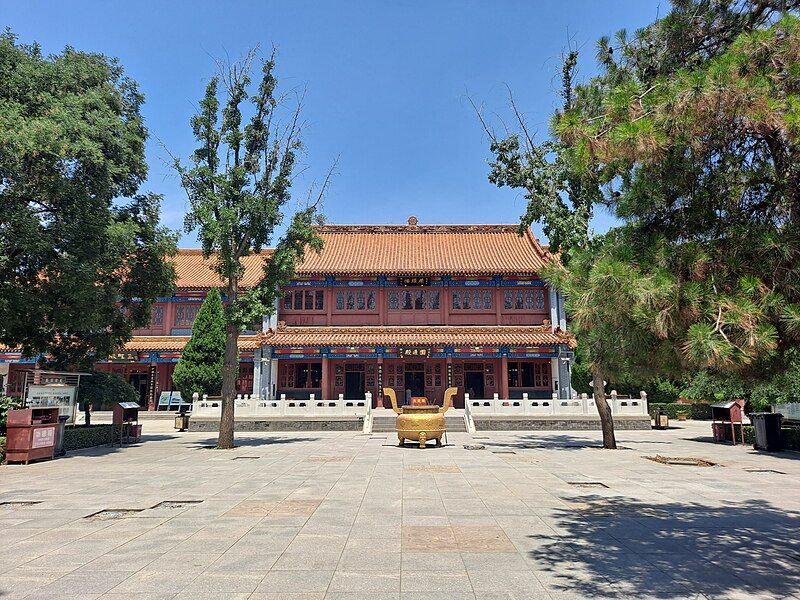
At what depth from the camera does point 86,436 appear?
14.8m

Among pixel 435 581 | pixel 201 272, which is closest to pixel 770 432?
pixel 435 581

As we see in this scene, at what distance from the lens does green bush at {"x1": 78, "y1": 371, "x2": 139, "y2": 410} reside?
15.2m

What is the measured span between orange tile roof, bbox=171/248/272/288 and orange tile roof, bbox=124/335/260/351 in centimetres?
275

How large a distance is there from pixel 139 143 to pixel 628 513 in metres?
15.5

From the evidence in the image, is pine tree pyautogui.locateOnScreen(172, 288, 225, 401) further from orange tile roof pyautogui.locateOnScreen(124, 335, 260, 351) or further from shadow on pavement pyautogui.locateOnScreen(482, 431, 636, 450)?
shadow on pavement pyautogui.locateOnScreen(482, 431, 636, 450)

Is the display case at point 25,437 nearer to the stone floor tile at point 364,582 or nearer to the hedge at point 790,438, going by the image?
the stone floor tile at point 364,582

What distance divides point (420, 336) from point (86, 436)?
564 inches

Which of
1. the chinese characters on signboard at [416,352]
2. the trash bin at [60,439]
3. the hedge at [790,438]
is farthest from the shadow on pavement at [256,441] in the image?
the hedge at [790,438]

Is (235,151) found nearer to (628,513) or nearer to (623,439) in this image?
(628,513)

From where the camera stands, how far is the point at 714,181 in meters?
3.92

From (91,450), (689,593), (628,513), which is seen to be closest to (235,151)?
(91,450)

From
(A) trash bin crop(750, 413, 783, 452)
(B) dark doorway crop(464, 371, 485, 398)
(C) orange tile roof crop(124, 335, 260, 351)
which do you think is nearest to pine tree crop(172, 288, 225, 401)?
(C) orange tile roof crop(124, 335, 260, 351)

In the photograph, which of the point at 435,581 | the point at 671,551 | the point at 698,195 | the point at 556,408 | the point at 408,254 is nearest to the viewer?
the point at 698,195

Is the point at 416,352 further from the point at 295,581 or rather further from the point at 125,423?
the point at 295,581
